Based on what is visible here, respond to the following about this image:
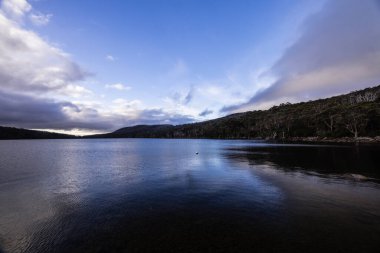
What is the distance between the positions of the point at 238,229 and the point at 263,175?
1805 cm

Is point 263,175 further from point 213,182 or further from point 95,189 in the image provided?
point 95,189

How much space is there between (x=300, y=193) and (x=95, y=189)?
21.1 m

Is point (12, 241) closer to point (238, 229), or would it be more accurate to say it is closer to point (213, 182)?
point (238, 229)

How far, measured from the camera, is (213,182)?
26891 mm

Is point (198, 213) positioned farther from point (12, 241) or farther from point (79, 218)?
point (12, 241)

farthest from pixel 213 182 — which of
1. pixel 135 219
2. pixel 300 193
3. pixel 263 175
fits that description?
pixel 135 219

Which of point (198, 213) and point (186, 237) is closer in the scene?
point (186, 237)

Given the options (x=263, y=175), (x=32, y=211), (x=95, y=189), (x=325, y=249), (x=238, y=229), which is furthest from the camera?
(x=263, y=175)

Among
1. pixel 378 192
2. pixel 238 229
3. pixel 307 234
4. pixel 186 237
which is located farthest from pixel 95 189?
pixel 378 192

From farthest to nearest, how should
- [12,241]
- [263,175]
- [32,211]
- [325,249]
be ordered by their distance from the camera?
[263,175] < [32,211] < [12,241] < [325,249]

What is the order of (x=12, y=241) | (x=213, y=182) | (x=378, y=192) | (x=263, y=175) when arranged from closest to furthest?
(x=12, y=241) → (x=378, y=192) → (x=213, y=182) → (x=263, y=175)

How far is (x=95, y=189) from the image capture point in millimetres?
24188

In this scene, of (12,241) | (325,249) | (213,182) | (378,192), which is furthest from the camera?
(213,182)

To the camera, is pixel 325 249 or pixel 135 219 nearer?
pixel 325 249
